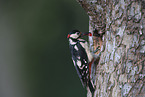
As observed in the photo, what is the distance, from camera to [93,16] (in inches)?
125

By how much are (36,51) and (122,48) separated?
5.06 metres

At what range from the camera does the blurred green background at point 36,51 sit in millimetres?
7070

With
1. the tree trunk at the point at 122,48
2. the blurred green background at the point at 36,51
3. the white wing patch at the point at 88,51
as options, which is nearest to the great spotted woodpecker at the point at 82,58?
the white wing patch at the point at 88,51

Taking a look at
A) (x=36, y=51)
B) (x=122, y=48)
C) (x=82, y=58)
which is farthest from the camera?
(x=36, y=51)

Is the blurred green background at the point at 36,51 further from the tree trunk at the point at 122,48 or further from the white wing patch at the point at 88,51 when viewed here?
the tree trunk at the point at 122,48

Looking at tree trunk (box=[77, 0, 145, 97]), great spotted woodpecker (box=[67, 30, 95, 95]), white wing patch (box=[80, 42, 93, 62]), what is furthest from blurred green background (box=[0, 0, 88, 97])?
tree trunk (box=[77, 0, 145, 97])

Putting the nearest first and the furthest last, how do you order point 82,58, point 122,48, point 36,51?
point 122,48
point 82,58
point 36,51

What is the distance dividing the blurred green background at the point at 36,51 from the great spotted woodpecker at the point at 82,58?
147 inches

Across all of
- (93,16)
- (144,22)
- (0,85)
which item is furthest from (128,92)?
(0,85)

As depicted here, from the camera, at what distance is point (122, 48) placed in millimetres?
2768

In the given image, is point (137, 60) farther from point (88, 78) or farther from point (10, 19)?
point (10, 19)

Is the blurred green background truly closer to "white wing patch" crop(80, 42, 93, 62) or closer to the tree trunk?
"white wing patch" crop(80, 42, 93, 62)

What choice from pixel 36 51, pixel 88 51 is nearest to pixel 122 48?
pixel 88 51

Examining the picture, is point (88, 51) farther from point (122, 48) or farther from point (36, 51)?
point (36, 51)
